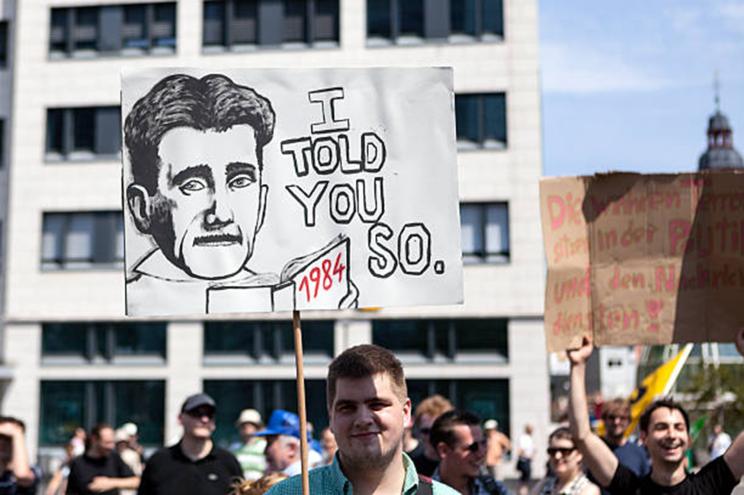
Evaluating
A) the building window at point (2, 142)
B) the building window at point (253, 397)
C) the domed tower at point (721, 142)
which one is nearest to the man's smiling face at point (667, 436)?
the building window at point (253, 397)

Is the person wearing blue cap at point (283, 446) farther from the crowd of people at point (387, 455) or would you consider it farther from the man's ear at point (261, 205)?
the man's ear at point (261, 205)

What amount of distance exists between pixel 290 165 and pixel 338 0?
28.0 metres

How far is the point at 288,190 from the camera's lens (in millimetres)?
5117

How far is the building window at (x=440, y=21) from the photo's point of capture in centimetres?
3181

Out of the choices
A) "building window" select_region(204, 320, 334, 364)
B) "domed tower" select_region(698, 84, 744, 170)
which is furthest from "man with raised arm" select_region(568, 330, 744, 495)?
"domed tower" select_region(698, 84, 744, 170)

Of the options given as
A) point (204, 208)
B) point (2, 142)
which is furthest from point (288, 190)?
point (2, 142)

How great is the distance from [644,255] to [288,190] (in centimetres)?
236

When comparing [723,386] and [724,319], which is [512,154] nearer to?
[724,319]

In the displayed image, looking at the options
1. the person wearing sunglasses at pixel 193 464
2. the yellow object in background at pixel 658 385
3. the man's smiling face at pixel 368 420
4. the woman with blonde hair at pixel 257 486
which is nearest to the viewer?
the man's smiling face at pixel 368 420

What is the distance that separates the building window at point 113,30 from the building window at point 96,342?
7.47 m

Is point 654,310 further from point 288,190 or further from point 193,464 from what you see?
point 193,464

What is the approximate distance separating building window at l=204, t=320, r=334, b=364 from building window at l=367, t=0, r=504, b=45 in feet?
25.6

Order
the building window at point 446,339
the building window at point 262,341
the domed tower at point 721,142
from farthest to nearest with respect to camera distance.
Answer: the domed tower at point 721,142, the building window at point 262,341, the building window at point 446,339

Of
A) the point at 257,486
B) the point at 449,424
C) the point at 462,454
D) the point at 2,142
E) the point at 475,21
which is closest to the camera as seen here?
the point at 257,486
